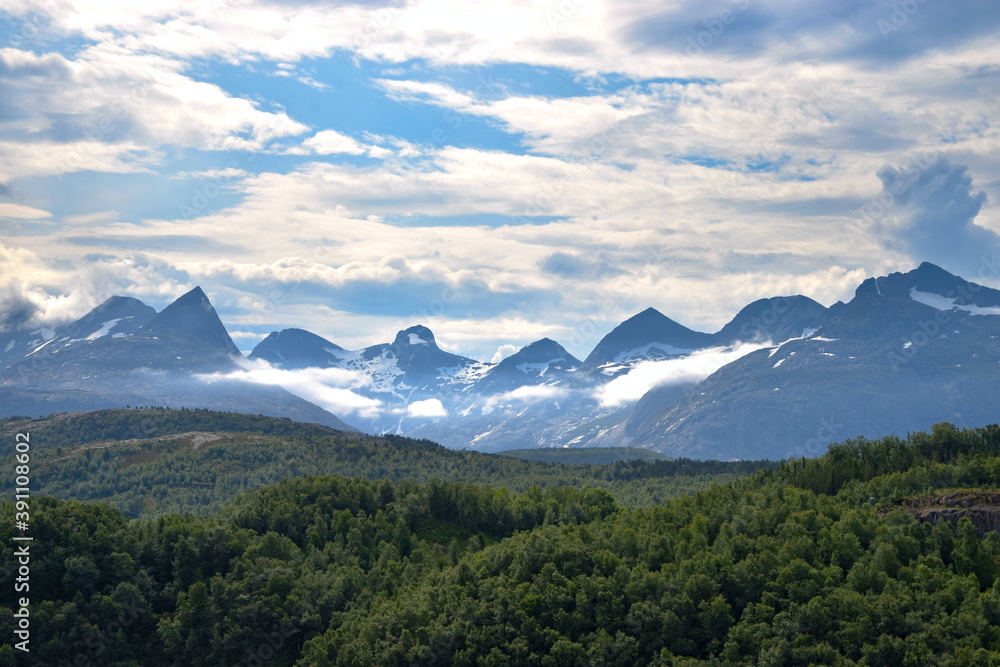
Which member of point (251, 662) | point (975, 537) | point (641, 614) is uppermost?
point (975, 537)

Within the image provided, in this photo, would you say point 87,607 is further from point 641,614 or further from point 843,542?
point 843,542

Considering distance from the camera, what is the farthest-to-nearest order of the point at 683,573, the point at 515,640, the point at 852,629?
the point at 683,573 < the point at 515,640 < the point at 852,629

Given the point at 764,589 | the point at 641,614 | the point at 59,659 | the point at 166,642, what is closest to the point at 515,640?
the point at 641,614

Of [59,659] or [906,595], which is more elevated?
[906,595]

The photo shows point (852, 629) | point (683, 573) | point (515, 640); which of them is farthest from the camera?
point (683, 573)

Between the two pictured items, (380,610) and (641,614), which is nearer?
(641,614)

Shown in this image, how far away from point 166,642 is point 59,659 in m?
20.0

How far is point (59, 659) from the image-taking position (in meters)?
180

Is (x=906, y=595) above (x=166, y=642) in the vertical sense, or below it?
above

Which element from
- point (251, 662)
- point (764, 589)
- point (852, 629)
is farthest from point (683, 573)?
point (251, 662)

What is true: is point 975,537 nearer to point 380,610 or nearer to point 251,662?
point 380,610

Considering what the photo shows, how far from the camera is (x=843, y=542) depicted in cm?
19812

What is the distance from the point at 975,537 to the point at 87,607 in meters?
175

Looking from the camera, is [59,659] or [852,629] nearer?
[852,629]
